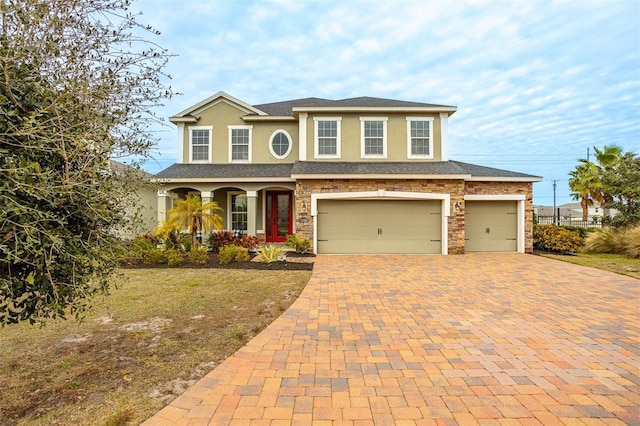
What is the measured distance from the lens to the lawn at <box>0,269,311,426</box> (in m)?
2.57

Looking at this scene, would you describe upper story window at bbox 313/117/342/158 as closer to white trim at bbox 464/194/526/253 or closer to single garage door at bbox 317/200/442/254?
single garage door at bbox 317/200/442/254

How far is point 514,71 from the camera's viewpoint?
48.7 feet

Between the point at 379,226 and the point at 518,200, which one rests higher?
the point at 518,200

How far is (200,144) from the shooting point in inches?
558

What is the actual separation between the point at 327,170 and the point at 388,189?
2.45 metres

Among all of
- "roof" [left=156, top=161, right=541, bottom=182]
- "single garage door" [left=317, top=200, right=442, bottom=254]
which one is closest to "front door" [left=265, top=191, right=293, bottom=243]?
"roof" [left=156, top=161, right=541, bottom=182]

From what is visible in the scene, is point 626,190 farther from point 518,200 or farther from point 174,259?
point 174,259

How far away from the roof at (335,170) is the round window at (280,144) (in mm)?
647

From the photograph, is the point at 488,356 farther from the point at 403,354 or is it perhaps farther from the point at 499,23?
the point at 499,23

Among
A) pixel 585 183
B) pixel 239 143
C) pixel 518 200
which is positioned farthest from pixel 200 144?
pixel 585 183

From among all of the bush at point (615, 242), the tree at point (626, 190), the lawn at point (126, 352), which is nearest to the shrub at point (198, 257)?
the lawn at point (126, 352)

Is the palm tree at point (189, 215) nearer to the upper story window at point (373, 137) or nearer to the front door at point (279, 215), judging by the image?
the front door at point (279, 215)

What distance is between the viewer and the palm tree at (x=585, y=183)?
20.9 meters

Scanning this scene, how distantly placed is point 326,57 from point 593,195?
20805 mm
